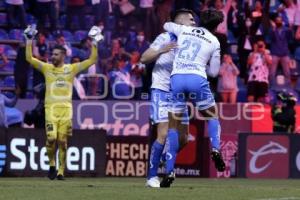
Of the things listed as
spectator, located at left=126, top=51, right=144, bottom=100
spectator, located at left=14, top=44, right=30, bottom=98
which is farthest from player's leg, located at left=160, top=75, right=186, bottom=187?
spectator, located at left=14, top=44, right=30, bottom=98

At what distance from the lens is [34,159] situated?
56.9 ft

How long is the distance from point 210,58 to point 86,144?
631cm

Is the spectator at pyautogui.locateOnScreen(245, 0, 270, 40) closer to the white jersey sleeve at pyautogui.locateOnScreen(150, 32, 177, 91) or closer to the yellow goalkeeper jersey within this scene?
the yellow goalkeeper jersey

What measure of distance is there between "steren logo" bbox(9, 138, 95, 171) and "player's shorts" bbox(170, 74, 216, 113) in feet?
19.8

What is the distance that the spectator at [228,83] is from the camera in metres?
23.9

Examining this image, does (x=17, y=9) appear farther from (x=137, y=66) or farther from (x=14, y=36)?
(x=137, y=66)

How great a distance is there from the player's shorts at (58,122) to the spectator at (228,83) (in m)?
8.87

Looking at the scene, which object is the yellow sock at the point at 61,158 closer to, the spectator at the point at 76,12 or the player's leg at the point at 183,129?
the player's leg at the point at 183,129

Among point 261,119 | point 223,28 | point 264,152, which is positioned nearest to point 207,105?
point 264,152

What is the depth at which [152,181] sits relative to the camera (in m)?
12.2

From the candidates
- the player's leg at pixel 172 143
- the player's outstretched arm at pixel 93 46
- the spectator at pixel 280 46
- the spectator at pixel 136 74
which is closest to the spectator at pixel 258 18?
the spectator at pixel 280 46

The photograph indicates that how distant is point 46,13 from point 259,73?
568 centimetres

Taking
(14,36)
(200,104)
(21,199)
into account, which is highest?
(14,36)

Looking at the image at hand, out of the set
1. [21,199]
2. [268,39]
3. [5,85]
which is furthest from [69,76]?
[268,39]
